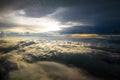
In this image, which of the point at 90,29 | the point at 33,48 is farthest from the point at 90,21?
the point at 33,48

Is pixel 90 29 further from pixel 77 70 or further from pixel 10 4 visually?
pixel 10 4

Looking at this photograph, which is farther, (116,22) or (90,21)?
(90,21)

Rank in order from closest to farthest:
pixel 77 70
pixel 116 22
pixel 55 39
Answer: pixel 116 22
pixel 77 70
pixel 55 39

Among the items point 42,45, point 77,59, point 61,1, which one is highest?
point 61,1

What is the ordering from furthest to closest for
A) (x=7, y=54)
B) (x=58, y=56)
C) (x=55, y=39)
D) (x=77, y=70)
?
(x=7, y=54) < (x=55, y=39) < (x=58, y=56) < (x=77, y=70)

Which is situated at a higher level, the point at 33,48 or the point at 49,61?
the point at 33,48

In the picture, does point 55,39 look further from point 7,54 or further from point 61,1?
point 7,54

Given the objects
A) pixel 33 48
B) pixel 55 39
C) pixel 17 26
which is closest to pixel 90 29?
pixel 55 39

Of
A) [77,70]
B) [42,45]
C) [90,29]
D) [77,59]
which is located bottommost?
[77,70]

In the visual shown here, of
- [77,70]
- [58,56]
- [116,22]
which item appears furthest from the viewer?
[58,56]
